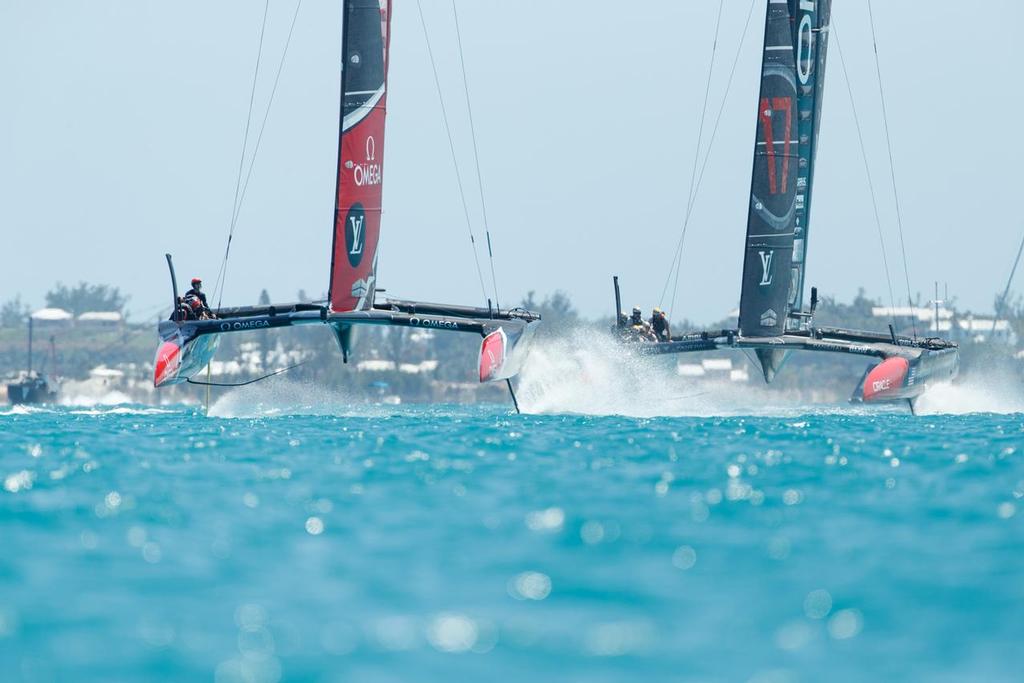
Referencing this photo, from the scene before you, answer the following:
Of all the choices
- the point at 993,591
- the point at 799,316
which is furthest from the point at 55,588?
the point at 799,316

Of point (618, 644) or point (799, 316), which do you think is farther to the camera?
point (799, 316)

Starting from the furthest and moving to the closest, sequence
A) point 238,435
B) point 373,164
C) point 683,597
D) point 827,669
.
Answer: point 373,164
point 238,435
point 683,597
point 827,669

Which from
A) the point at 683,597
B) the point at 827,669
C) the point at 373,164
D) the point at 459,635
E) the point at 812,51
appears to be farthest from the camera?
the point at 812,51

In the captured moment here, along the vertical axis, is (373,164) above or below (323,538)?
above

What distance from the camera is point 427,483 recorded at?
1154cm

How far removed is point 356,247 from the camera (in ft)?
76.0

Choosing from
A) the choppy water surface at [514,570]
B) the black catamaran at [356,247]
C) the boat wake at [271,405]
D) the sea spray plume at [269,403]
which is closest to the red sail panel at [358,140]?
the black catamaran at [356,247]

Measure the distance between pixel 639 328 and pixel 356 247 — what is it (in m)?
5.84

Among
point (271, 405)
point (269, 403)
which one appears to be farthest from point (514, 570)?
point (269, 403)

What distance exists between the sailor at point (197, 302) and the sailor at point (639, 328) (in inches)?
276

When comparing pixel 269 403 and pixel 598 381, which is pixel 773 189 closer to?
pixel 598 381

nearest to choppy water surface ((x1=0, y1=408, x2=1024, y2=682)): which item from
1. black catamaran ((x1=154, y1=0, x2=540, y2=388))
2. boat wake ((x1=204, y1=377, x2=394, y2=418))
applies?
black catamaran ((x1=154, y1=0, x2=540, y2=388))

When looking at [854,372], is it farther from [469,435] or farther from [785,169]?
[469,435]

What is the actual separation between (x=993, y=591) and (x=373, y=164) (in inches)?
656
